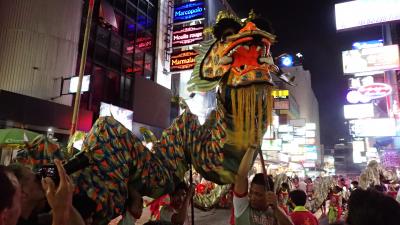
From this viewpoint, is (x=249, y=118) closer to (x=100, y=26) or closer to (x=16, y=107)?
(x=16, y=107)

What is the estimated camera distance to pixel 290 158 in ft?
141

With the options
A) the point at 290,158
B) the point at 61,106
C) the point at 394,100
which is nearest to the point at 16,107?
the point at 61,106

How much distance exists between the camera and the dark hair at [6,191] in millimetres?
1451

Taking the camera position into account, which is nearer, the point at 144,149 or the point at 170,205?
the point at 144,149

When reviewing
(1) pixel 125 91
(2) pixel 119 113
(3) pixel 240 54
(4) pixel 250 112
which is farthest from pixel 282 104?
(4) pixel 250 112

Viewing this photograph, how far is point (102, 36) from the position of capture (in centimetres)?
Answer: 1862

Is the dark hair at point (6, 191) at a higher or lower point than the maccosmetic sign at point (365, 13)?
lower


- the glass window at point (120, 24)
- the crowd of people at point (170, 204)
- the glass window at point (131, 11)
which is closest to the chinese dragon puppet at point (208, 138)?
the crowd of people at point (170, 204)

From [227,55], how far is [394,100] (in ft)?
75.9

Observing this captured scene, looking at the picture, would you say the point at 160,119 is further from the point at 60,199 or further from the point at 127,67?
the point at 60,199

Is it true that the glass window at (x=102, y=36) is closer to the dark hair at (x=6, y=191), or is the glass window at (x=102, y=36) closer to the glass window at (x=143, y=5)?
the glass window at (x=143, y=5)

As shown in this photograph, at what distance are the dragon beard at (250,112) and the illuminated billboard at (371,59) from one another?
17.9 m

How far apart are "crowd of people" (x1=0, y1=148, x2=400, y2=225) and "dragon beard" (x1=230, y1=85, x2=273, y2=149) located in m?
0.16

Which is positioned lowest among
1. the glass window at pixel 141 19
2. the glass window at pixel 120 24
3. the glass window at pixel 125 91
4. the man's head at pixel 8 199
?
the man's head at pixel 8 199
